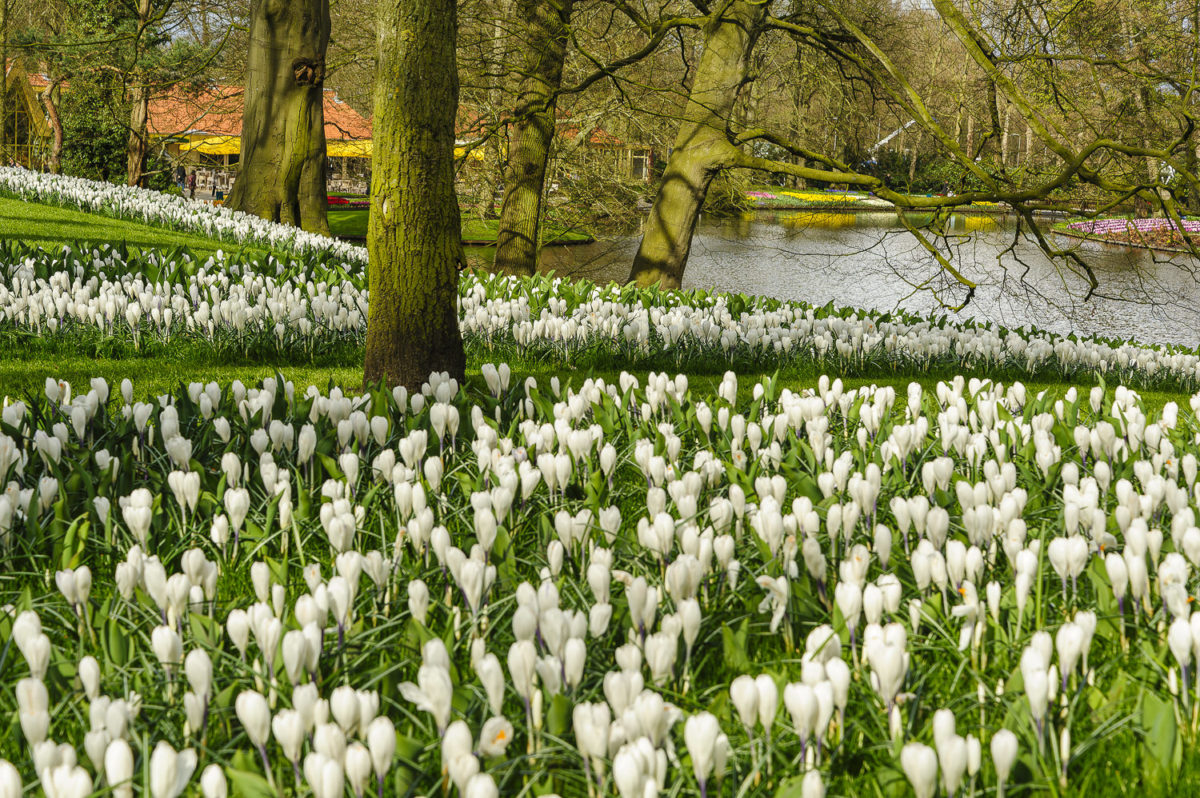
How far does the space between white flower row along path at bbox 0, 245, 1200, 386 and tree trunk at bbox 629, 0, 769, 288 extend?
2.92m

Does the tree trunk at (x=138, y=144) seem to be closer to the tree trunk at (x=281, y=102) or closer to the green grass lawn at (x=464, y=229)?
the green grass lawn at (x=464, y=229)

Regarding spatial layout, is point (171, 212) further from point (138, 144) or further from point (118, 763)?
point (138, 144)

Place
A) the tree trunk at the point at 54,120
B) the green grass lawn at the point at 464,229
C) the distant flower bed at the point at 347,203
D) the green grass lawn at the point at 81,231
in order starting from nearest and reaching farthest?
the green grass lawn at the point at 81,231 < the green grass lawn at the point at 464,229 < the tree trunk at the point at 54,120 < the distant flower bed at the point at 347,203

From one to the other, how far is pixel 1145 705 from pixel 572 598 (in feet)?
4.03

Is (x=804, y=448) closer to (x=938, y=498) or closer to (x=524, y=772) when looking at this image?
(x=938, y=498)

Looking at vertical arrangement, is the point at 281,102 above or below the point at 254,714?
above

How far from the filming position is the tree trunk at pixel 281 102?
14500 mm

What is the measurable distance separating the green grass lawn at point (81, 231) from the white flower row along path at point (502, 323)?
288 cm

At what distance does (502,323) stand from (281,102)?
907 cm

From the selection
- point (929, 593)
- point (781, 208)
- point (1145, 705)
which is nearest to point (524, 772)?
point (1145, 705)

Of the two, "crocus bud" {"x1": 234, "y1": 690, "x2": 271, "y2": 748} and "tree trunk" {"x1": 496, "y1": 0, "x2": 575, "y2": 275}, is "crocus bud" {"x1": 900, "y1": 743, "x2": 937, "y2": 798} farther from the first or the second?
"tree trunk" {"x1": 496, "y1": 0, "x2": 575, "y2": 275}

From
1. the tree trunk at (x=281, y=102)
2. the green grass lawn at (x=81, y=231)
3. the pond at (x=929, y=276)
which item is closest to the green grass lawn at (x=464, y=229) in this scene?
the pond at (x=929, y=276)

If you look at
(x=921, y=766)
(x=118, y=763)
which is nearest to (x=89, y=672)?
(x=118, y=763)

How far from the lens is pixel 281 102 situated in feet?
48.0
